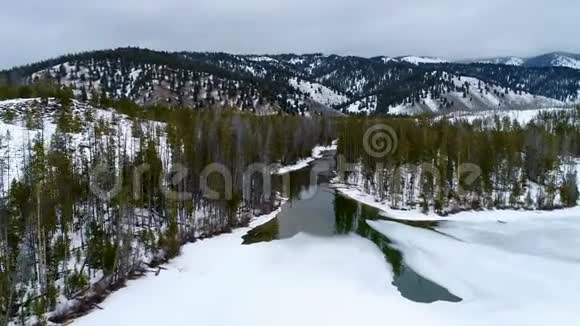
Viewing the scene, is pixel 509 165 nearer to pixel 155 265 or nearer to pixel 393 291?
pixel 393 291

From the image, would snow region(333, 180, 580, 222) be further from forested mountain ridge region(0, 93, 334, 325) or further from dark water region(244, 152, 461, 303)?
forested mountain ridge region(0, 93, 334, 325)

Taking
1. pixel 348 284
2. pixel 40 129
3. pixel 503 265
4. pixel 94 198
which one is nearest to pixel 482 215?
pixel 503 265

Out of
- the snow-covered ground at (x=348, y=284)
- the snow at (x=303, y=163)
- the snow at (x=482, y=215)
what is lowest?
the snow-covered ground at (x=348, y=284)

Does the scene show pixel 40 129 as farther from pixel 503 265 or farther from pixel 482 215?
pixel 482 215

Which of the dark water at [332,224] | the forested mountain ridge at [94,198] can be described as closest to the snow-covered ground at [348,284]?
the dark water at [332,224]

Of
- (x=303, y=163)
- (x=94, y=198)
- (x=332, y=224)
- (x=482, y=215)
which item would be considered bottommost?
(x=332, y=224)

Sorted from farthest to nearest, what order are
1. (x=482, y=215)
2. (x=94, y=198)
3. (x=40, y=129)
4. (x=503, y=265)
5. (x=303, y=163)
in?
(x=303, y=163), (x=482, y=215), (x=40, y=129), (x=94, y=198), (x=503, y=265)

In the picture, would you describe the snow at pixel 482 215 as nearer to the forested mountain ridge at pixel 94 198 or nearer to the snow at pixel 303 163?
the forested mountain ridge at pixel 94 198

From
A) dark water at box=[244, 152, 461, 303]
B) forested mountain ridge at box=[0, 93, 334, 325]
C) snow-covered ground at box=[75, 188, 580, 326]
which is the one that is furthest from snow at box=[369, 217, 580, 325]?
forested mountain ridge at box=[0, 93, 334, 325]
